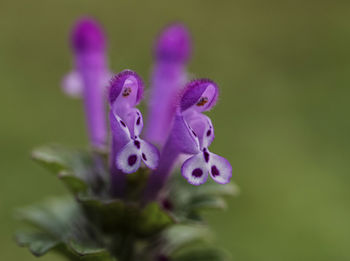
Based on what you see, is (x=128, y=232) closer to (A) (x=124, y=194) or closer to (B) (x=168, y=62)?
(A) (x=124, y=194)

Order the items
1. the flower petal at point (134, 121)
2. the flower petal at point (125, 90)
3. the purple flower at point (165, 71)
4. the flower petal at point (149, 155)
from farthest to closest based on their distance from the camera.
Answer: the purple flower at point (165, 71)
the flower petal at point (125, 90)
the flower petal at point (134, 121)
the flower petal at point (149, 155)

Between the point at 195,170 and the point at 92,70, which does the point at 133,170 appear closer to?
the point at 195,170

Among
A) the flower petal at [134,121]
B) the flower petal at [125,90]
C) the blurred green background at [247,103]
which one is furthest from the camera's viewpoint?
the blurred green background at [247,103]

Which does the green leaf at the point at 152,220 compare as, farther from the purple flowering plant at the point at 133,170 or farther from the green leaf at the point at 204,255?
→ the green leaf at the point at 204,255

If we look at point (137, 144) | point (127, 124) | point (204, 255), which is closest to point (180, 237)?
point (204, 255)

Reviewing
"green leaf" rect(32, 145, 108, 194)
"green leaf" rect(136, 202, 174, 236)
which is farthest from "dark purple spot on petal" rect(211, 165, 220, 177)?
"green leaf" rect(32, 145, 108, 194)

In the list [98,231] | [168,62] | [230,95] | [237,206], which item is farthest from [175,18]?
[98,231]

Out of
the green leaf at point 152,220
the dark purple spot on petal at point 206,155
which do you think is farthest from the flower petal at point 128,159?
the green leaf at point 152,220
